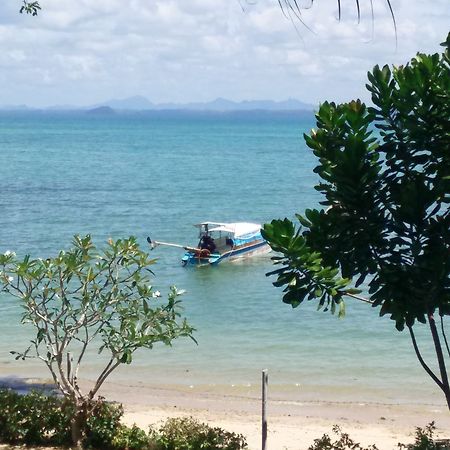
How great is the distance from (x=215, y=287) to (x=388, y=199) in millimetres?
20181

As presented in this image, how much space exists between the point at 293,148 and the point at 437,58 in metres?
102

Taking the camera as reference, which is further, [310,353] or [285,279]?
[310,353]

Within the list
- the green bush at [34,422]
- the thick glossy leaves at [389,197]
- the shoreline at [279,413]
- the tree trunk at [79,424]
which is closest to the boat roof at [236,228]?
the shoreline at [279,413]

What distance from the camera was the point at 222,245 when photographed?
31.9 m

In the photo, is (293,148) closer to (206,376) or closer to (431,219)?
(206,376)

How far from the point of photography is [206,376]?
58.4 ft

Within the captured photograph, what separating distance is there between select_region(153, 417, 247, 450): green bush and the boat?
65.7ft

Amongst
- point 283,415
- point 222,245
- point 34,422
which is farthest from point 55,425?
point 222,245

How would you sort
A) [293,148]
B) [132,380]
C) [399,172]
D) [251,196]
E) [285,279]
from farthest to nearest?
[293,148] < [251,196] < [132,380] < [399,172] < [285,279]

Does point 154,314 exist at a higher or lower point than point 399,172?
lower

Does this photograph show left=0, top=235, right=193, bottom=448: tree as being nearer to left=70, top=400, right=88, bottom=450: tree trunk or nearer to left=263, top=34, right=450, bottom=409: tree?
left=70, top=400, right=88, bottom=450: tree trunk

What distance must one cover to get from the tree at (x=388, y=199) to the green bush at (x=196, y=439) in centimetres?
317

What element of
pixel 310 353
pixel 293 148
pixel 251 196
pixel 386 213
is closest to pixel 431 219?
pixel 386 213

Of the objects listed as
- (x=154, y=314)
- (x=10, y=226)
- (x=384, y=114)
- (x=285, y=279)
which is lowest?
(x=10, y=226)
